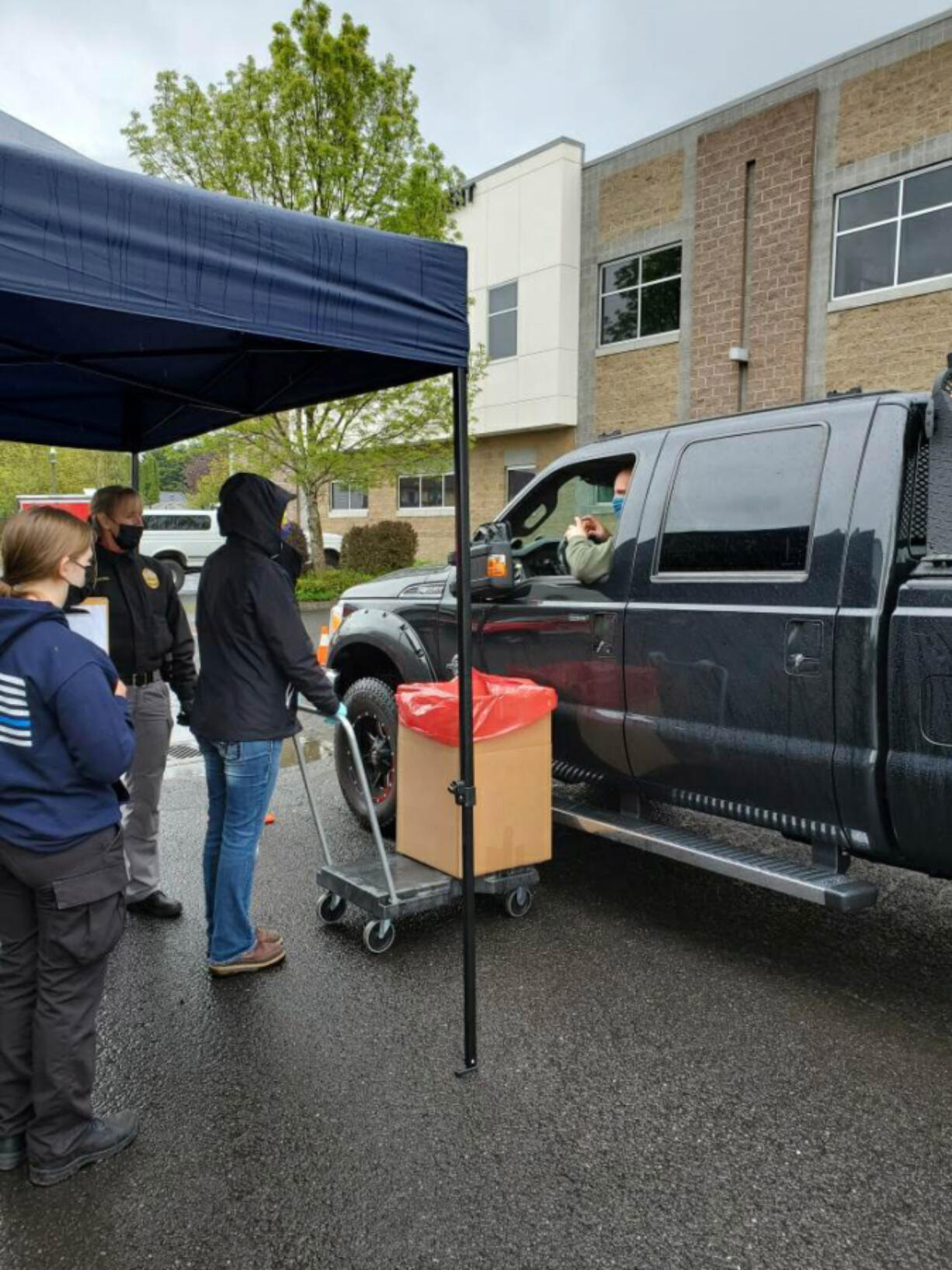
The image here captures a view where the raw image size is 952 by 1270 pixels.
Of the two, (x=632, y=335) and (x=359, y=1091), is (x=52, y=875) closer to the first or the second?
(x=359, y=1091)

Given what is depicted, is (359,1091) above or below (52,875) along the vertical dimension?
below

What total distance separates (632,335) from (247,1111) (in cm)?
1891

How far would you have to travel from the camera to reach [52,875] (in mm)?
2459

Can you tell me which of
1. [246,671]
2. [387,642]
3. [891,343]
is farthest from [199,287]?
[891,343]

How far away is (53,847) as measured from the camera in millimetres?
2455

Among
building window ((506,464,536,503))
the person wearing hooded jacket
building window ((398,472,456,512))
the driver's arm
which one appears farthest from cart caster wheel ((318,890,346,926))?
building window ((398,472,456,512))

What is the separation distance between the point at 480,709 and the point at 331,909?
1.18 metres

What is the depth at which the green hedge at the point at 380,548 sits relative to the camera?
70.9 ft

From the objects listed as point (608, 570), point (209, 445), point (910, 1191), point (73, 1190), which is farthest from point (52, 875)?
point (209, 445)

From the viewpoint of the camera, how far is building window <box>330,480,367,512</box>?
28.1m

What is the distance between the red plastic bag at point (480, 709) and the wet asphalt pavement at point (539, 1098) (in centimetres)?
93

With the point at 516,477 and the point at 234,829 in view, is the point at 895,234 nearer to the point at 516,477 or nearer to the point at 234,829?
the point at 516,477

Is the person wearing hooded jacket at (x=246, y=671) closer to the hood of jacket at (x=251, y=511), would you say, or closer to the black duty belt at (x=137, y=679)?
the hood of jacket at (x=251, y=511)

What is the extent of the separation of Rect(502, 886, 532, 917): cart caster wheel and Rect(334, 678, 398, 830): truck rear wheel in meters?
1.01
